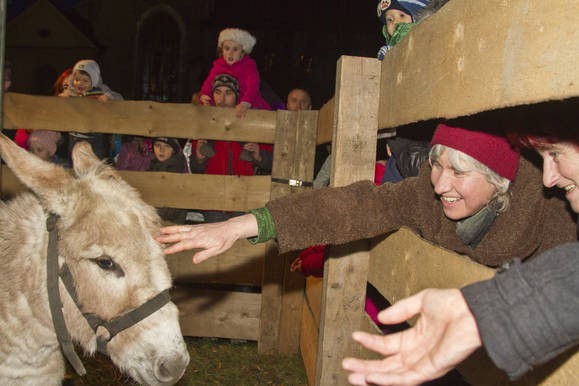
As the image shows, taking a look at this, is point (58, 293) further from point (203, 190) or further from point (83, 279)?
point (203, 190)

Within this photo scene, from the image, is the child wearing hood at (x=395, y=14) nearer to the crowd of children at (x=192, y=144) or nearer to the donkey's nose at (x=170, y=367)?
the crowd of children at (x=192, y=144)

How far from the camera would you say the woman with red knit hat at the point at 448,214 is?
1953 millimetres

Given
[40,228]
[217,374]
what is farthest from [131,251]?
[217,374]

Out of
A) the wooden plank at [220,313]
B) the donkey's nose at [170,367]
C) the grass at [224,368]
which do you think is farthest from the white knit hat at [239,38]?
the donkey's nose at [170,367]

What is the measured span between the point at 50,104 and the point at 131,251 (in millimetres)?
3155

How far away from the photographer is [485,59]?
1.27 m

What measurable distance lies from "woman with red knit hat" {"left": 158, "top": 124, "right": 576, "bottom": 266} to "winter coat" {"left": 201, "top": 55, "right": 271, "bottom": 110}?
3.92 m

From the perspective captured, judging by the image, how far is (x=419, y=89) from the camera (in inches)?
70.4

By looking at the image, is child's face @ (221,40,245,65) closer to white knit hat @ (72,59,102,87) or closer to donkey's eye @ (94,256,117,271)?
white knit hat @ (72,59,102,87)

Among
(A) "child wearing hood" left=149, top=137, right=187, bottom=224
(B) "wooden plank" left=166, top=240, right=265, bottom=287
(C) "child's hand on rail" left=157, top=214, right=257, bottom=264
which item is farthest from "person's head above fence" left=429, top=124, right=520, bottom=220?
(A) "child wearing hood" left=149, top=137, right=187, bottom=224

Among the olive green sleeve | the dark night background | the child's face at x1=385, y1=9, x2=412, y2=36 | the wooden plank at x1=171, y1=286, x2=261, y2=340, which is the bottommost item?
the wooden plank at x1=171, y1=286, x2=261, y2=340

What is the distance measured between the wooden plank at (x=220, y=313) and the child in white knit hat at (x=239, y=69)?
2.37m

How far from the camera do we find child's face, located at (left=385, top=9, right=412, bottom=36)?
3.42 meters

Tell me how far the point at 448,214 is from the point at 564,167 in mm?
530
